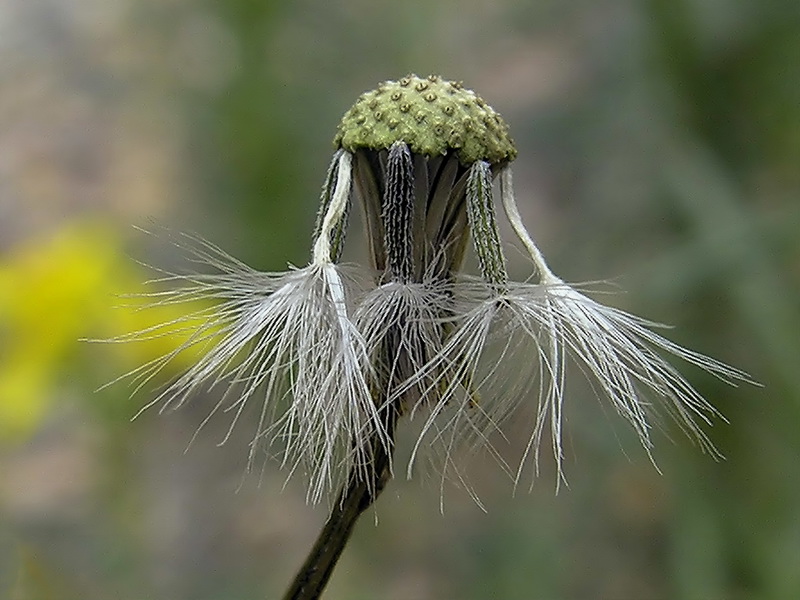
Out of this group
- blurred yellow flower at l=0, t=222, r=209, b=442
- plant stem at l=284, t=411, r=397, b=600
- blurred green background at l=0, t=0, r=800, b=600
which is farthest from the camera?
blurred green background at l=0, t=0, r=800, b=600

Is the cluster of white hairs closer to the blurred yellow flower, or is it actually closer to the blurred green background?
the blurred yellow flower

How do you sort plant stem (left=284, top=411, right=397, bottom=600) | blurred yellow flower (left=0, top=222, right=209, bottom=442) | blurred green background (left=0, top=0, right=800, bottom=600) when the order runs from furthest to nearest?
blurred green background (left=0, top=0, right=800, bottom=600) → blurred yellow flower (left=0, top=222, right=209, bottom=442) → plant stem (left=284, top=411, right=397, bottom=600)

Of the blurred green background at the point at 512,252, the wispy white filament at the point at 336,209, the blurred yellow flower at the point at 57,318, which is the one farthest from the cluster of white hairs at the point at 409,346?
the blurred green background at the point at 512,252

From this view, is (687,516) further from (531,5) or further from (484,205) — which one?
(484,205)

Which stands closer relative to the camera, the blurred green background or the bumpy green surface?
the bumpy green surface

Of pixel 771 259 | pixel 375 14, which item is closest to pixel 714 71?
pixel 771 259

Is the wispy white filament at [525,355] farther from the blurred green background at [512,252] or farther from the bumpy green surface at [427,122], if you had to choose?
the blurred green background at [512,252]

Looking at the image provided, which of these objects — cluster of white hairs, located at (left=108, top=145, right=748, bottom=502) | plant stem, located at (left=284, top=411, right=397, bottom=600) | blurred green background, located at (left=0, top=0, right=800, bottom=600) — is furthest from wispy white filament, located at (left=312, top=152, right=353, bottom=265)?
blurred green background, located at (left=0, top=0, right=800, bottom=600)
